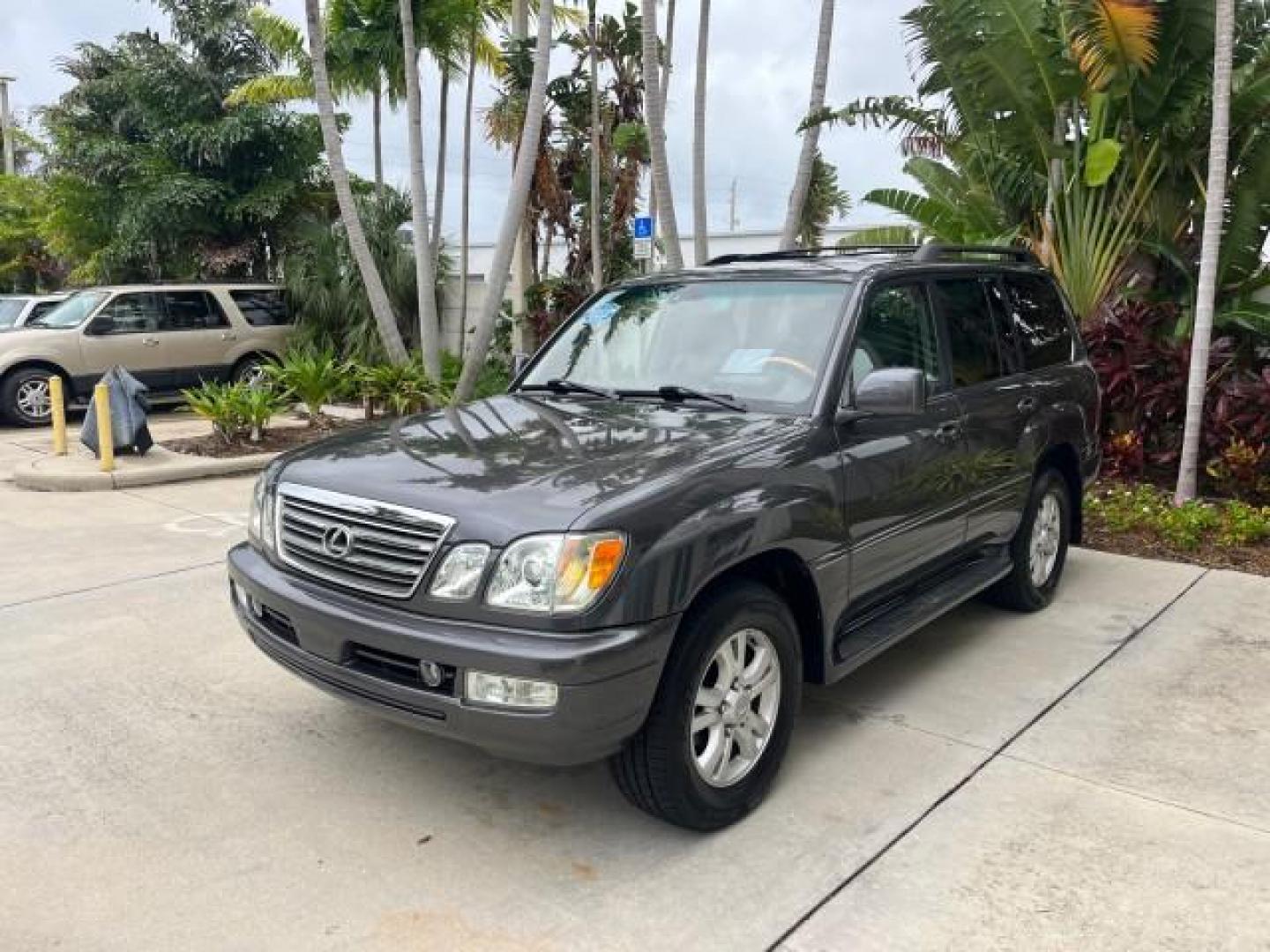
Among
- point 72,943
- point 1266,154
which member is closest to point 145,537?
point 72,943

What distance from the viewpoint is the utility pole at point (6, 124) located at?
28.3 meters

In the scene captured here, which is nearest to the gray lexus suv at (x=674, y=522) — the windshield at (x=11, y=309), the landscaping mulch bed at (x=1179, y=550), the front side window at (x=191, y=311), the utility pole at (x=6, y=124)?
the landscaping mulch bed at (x=1179, y=550)

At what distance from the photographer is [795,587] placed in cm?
371

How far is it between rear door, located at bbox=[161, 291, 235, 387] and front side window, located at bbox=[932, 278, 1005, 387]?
1154 cm

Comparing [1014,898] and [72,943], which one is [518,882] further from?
[1014,898]

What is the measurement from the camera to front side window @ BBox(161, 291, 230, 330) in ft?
45.4

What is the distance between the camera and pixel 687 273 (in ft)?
15.7

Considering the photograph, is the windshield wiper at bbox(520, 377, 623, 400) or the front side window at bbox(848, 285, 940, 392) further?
the windshield wiper at bbox(520, 377, 623, 400)

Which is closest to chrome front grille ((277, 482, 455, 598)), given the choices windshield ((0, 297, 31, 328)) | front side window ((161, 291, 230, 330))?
front side window ((161, 291, 230, 330))

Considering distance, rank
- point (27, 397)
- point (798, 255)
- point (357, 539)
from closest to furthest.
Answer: point (357, 539), point (798, 255), point (27, 397)

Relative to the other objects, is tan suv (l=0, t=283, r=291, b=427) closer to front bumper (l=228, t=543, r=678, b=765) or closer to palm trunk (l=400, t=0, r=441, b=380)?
palm trunk (l=400, t=0, r=441, b=380)

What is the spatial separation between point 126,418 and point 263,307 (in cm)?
564

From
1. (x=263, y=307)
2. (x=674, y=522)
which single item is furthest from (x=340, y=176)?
(x=674, y=522)

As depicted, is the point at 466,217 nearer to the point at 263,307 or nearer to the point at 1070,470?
the point at 263,307
